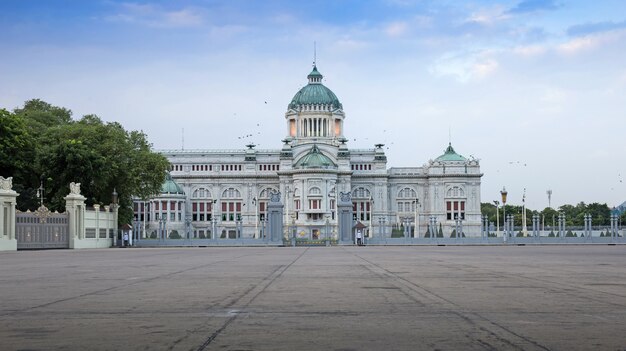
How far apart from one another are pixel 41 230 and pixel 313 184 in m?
103

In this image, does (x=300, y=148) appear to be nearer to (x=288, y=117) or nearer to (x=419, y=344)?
(x=288, y=117)

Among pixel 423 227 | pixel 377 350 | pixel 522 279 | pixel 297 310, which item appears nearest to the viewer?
pixel 377 350

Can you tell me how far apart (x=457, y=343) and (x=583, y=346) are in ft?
4.08

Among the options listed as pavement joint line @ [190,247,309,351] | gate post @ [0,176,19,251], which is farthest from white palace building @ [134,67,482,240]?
pavement joint line @ [190,247,309,351]

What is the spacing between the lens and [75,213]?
66.0m

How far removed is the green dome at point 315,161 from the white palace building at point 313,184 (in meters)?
0.19

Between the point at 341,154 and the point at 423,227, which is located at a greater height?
the point at 341,154

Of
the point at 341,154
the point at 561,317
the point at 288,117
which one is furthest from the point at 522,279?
the point at 288,117

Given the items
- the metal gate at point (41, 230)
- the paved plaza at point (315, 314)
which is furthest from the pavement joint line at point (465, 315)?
the metal gate at point (41, 230)

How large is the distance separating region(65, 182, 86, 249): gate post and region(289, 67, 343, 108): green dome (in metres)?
113

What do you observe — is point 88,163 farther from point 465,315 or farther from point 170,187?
point 170,187

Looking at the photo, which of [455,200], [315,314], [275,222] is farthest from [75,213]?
[455,200]

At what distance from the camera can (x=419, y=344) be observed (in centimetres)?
909

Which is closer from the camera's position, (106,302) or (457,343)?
(457,343)
